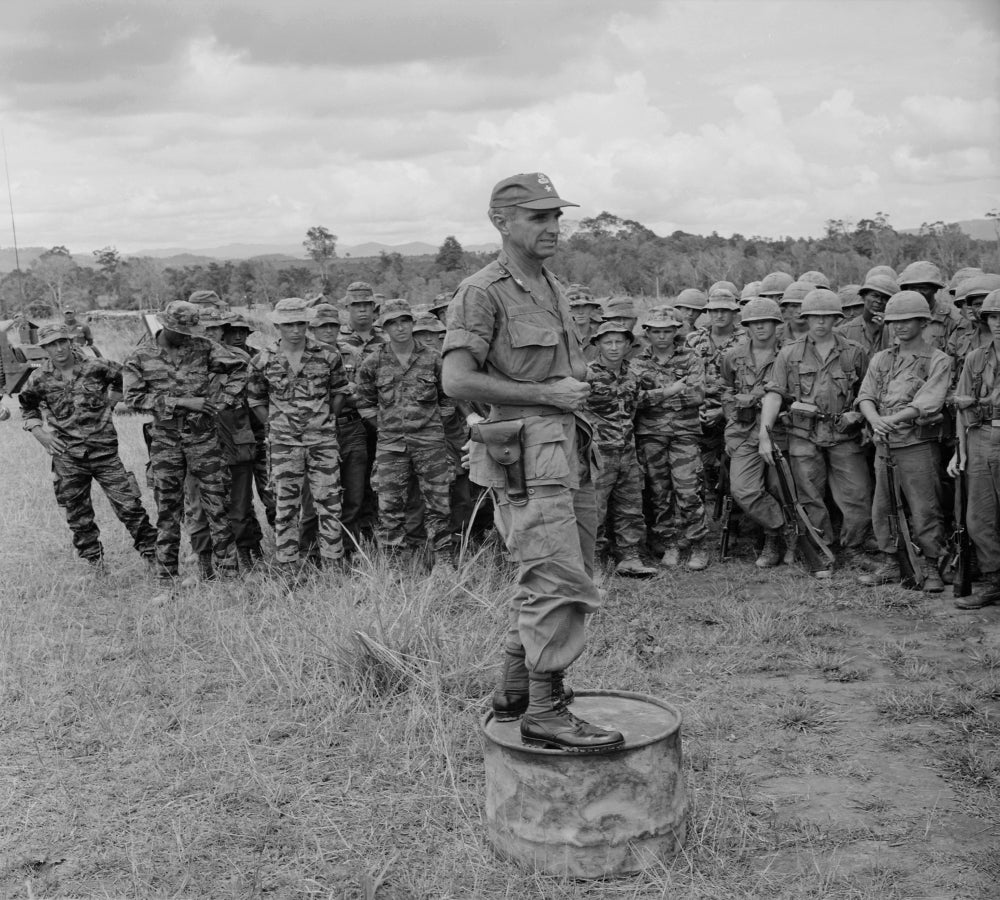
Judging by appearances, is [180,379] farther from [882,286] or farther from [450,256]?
[450,256]

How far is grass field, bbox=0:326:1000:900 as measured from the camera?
4086mm

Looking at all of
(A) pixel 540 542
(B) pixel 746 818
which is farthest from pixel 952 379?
(A) pixel 540 542

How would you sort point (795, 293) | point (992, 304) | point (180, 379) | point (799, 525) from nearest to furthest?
1. point (992, 304)
2. point (180, 379)
3. point (799, 525)
4. point (795, 293)

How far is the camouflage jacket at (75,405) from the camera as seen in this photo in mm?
8625

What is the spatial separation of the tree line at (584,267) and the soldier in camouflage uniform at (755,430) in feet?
73.0

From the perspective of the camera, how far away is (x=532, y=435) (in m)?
3.97

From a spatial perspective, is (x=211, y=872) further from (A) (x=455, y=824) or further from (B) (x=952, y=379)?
(B) (x=952, y=379)

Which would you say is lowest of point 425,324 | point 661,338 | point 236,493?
point 236,493

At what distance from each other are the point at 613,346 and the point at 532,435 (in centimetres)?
474

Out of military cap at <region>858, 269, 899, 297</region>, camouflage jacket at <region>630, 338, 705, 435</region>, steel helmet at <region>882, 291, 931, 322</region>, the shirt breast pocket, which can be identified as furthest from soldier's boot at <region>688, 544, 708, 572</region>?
the shirt breast pocket

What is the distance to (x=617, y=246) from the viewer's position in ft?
150

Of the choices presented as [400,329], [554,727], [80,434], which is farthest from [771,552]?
[80,434]

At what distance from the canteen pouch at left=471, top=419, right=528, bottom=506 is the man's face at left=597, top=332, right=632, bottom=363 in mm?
4728

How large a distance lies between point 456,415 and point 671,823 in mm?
4842
